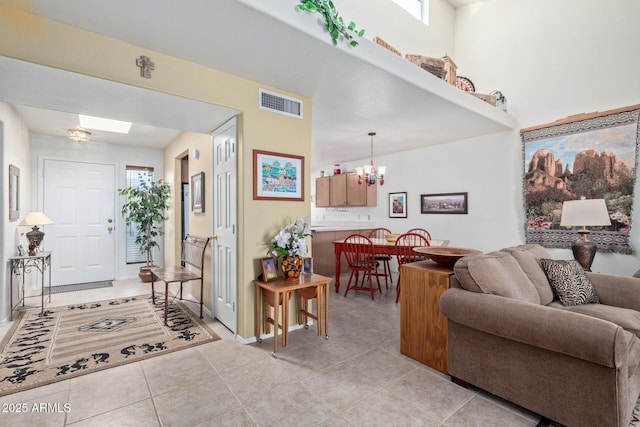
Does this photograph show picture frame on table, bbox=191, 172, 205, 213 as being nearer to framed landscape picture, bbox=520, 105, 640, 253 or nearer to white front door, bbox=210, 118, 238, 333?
white front door, bbox=210, 118, 238, 333

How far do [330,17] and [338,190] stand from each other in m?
4.72

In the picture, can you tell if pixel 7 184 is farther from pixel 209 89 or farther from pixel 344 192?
pixel 344 192

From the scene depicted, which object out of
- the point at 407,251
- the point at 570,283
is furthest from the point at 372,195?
the point at 570,283


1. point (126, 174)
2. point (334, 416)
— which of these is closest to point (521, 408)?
point (334, 416)

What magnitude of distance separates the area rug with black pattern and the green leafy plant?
1.56 m

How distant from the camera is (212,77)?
2.51 meters

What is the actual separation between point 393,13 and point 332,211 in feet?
14.2

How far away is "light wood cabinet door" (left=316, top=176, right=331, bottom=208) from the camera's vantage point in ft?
22.9

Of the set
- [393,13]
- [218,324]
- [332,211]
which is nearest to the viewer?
[218,324]

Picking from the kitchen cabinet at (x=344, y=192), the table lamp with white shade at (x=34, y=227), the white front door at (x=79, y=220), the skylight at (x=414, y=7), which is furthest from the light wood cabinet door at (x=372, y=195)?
the table lamp with white shade at (x=34, y=227)

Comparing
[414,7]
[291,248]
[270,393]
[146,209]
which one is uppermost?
[414,7]

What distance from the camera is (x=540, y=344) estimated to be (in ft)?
5.31

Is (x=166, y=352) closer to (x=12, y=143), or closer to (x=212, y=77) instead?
(x=212, y=77)

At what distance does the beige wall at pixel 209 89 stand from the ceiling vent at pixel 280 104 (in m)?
0.06
